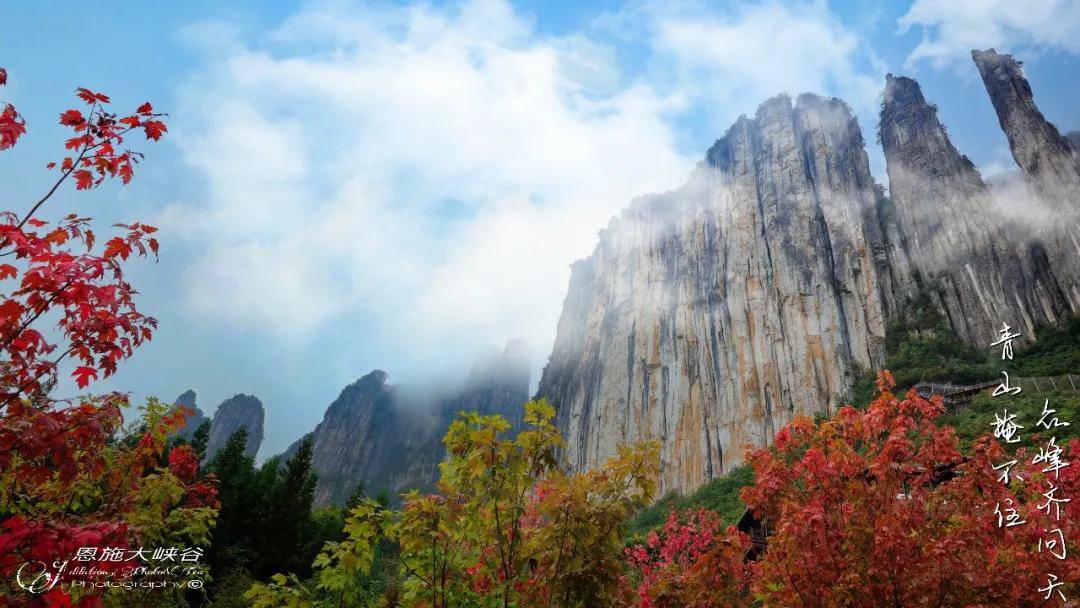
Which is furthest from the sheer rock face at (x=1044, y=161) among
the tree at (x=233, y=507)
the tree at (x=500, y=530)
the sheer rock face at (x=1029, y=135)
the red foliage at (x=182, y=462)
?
the tree at (x=233, y=507)

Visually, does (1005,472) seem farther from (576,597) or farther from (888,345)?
(888,345)

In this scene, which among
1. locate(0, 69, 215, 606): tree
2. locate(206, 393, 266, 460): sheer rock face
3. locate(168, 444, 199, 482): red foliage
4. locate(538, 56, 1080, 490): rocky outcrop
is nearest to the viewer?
locate(0, 69, 215, 606): tree

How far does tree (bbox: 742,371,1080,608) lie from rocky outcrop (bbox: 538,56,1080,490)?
131 feet

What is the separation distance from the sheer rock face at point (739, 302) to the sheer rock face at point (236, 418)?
262 feet

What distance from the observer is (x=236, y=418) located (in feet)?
381

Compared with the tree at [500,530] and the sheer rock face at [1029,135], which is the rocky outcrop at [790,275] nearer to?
the sheer rock face at [1029,135]

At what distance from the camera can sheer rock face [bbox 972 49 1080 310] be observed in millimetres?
35531

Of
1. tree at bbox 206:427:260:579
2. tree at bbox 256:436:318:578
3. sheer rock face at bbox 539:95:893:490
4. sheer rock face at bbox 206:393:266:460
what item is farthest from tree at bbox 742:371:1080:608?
sheer rock face at bbox 206:393:266:460

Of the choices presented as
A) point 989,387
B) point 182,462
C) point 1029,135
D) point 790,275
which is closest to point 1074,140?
point 1029,135

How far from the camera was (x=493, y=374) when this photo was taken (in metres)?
127

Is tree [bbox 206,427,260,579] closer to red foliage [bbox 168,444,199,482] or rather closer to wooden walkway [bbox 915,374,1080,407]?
red foliage [bbox 168,444,199,482]

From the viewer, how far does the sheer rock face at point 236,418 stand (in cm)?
11425

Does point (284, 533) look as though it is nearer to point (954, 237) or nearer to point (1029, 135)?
point (954, 237)

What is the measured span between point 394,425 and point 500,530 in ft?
397
